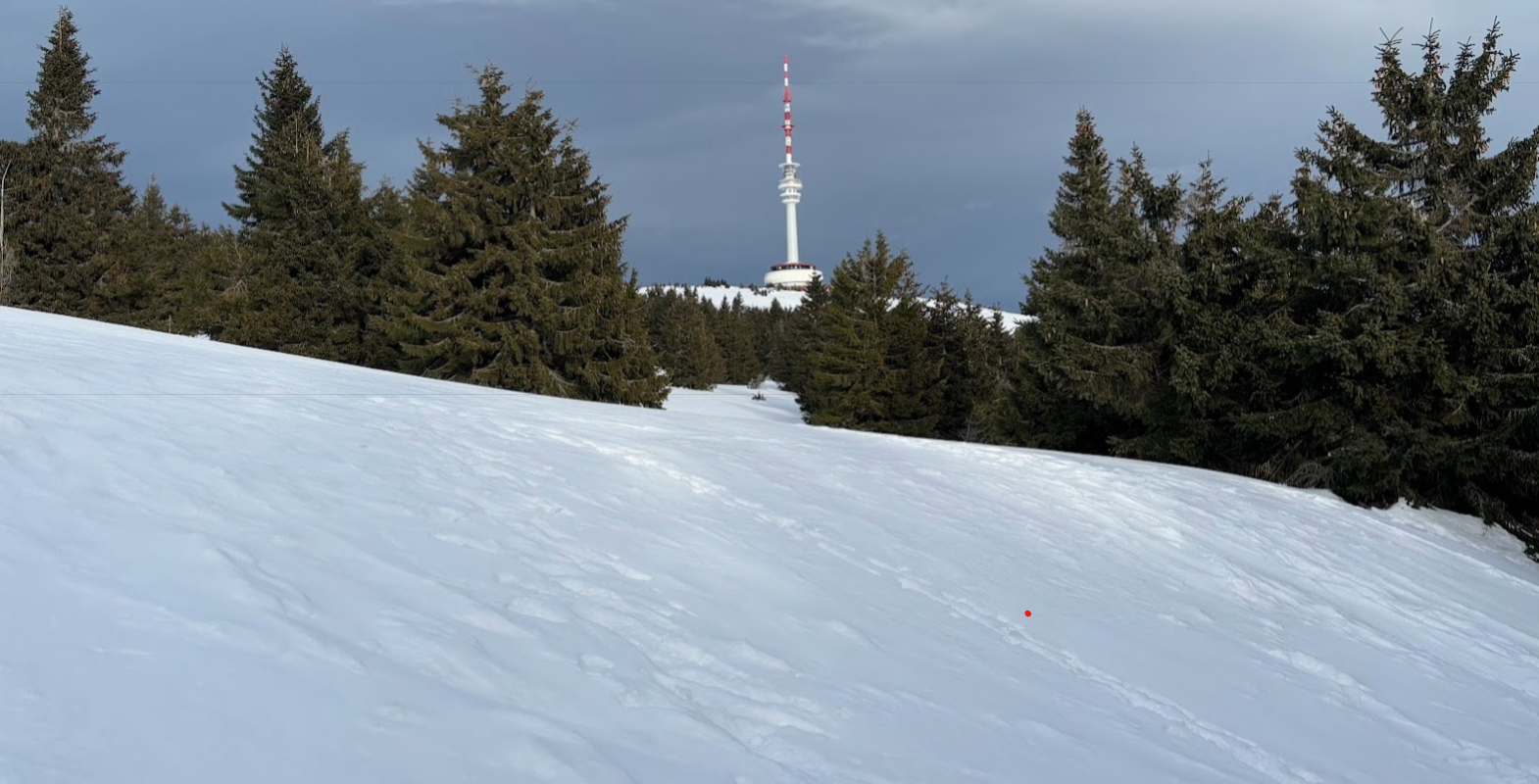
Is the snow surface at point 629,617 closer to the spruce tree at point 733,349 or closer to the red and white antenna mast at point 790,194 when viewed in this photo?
the spruce tree at point 733,349

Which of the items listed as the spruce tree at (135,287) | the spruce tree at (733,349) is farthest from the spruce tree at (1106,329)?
the spruce tree at (733,349)

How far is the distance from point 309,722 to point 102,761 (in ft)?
1.85

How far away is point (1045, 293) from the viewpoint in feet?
78.6

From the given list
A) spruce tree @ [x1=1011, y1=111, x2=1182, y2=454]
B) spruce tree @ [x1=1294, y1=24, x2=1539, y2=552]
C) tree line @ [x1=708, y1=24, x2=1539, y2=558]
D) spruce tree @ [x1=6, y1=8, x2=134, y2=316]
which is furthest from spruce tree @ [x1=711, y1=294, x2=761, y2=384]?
spruce tree @ [x1=1294, y1=24, x2=1539, y2=552]

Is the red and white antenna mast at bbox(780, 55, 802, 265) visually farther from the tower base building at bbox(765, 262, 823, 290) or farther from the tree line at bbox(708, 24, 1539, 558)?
the tree line at bbox(708, 24, 1539, 558)

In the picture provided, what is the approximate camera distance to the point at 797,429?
14047 millimetres

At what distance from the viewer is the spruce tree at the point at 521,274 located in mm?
A: 27844

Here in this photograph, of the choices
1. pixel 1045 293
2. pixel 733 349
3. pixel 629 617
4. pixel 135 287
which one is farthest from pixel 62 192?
pixel 733 349

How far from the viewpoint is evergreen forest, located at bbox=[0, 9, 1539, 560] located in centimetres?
1578

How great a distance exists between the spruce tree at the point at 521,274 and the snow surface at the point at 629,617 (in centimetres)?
1724

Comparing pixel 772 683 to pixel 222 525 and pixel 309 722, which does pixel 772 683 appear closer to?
pixel 309 722

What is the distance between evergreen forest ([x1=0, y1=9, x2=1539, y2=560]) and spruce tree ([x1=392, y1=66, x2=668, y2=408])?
0.32ft

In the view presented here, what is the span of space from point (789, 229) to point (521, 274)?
149 meters

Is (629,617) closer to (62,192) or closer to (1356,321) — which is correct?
(1356,321)
